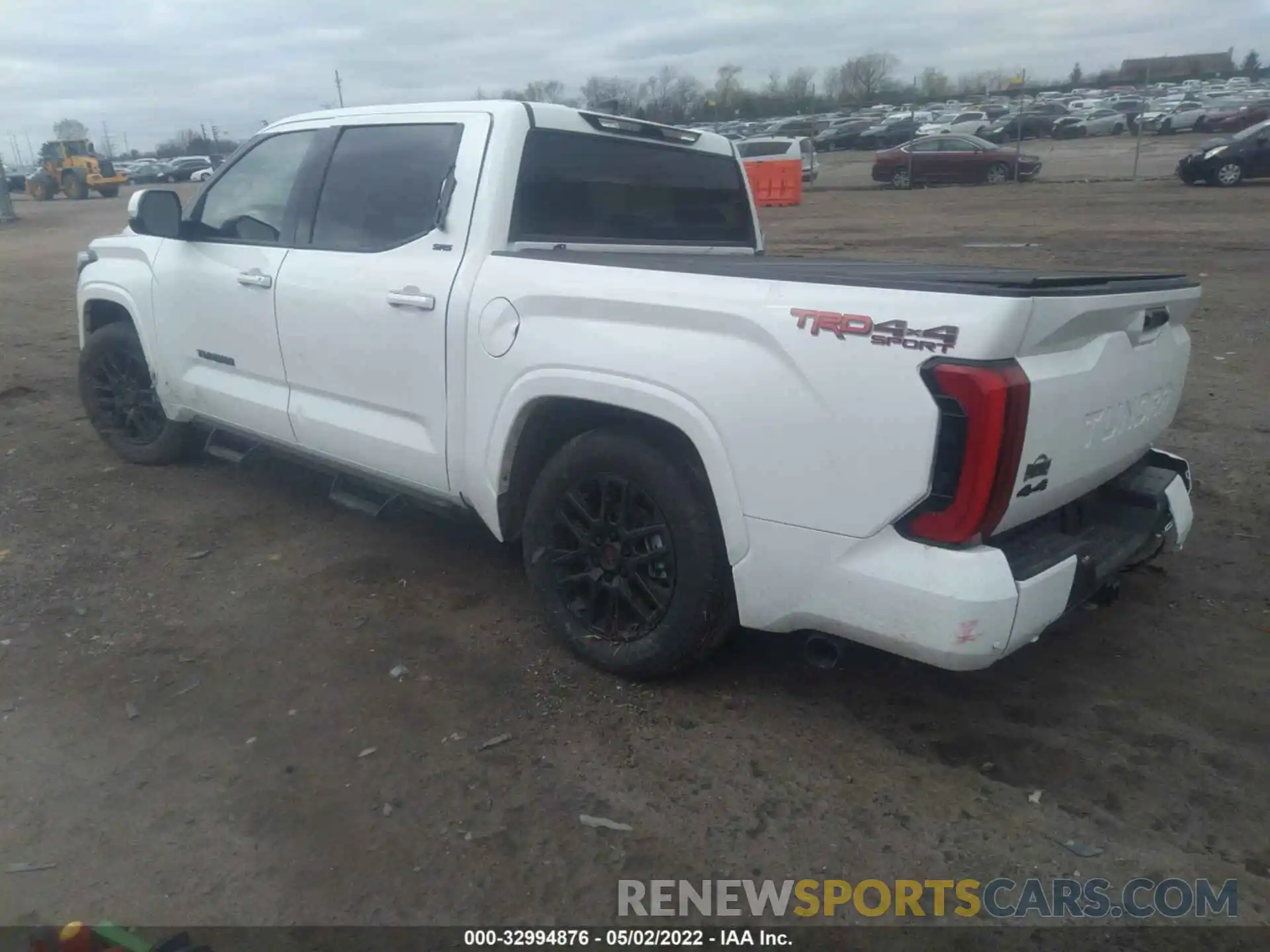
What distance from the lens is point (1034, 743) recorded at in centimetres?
313

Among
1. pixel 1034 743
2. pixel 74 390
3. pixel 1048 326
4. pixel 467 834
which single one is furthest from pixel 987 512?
pixel 74 390

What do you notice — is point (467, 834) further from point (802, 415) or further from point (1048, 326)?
point (1048, 326)

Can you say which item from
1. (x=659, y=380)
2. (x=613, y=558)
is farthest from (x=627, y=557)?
(x=659, y=380)

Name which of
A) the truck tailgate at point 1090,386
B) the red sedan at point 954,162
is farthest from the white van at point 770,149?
the truck tailgate at point 1090,386

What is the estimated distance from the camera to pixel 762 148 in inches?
1142

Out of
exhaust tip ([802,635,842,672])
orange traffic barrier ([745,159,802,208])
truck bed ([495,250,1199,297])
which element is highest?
truck bed ([495,250,1199,297])

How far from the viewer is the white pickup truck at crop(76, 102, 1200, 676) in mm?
2619

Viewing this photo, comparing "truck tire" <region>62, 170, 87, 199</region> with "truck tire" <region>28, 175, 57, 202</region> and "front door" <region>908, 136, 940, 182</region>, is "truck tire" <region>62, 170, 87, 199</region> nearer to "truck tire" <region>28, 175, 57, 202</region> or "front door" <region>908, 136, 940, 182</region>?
"truck tire" <region>28, 175, 57, 202</region>

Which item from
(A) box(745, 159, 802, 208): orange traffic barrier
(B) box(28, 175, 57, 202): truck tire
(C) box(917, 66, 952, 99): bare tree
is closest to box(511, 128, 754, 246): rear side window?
(A) box(745, 159, 802, 208): orange traffic barrier

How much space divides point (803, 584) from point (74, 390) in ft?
23.2

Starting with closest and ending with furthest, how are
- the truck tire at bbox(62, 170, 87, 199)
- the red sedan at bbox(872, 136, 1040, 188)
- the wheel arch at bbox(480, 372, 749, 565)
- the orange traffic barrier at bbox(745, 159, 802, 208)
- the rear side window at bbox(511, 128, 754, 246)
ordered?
the wheel arch at bbox(480, 372, 749, 565), the rear side window at bbox(511, 128, 754, 246), the orange traffic barrier at bbox(745, 159, 802, 208), the red sedan at bbox(872, 136, 1040, 188), the truck tire at bbox(62, 170, 87, 199)

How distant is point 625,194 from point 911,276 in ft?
5.81

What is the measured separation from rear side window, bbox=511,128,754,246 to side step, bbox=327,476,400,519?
1288 millimetres

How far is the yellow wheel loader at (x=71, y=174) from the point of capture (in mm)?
43094
